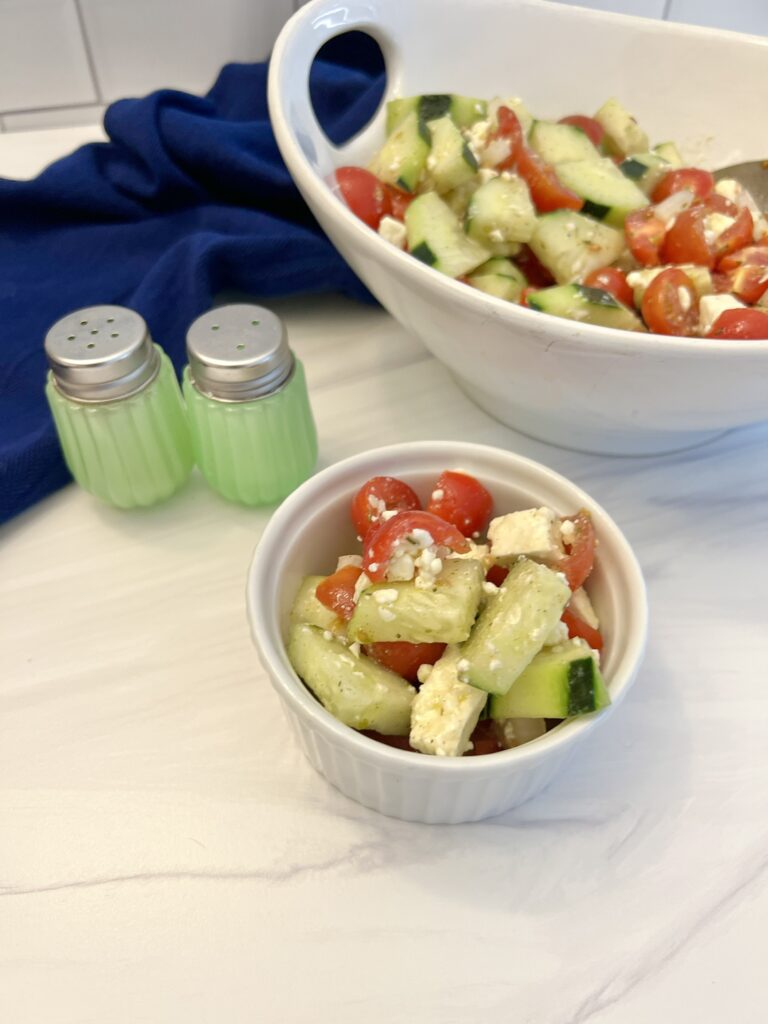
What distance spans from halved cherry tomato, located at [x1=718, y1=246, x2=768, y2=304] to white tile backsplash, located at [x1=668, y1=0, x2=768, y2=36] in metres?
0.64

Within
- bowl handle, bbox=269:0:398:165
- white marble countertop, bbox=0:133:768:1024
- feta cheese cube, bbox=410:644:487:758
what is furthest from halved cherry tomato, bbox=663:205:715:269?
feta cheese cube, bbox=410:644:487:758

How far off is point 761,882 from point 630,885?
0.09 metres

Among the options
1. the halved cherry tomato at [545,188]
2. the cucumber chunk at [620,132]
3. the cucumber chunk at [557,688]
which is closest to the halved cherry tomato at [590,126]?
the cucumber chunk at [620,132]

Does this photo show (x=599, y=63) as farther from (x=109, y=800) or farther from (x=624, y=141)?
(x=109, y=800)

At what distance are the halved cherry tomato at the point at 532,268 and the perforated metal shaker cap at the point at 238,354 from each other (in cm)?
23

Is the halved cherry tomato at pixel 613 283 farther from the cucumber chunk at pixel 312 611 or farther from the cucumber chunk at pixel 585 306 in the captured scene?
the cucumber chunk at pixel 312 611

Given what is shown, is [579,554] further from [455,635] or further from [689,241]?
[689,241]

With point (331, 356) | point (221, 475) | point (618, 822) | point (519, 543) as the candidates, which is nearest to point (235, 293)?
point (331, 356)

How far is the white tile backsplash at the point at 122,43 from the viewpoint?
3.60ft

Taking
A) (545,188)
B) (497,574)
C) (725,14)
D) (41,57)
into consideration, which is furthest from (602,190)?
(41,57)

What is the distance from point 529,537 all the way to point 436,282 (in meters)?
0.20

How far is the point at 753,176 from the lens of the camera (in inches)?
34.6

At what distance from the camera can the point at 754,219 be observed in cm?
81

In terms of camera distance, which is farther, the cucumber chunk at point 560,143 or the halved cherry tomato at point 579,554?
the cucumber chunk at point 560,143
